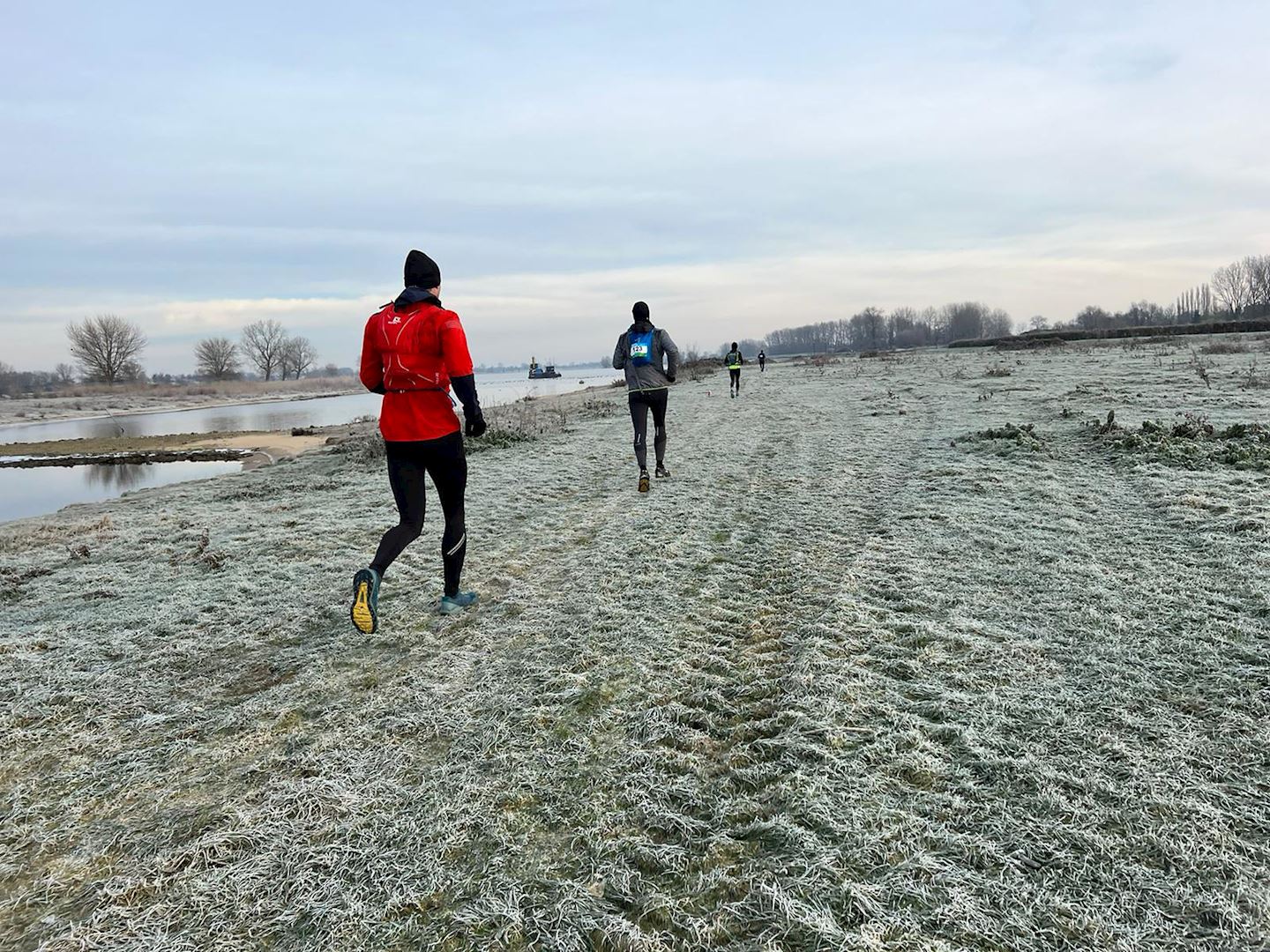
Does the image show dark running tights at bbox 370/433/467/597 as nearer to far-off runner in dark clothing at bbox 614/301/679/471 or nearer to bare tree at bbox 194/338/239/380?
far-off runner in dark clothing at bbox 614/301/679/471

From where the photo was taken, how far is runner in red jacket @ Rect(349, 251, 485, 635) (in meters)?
4.22

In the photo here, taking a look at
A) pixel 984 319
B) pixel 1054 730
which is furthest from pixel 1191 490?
pixel 984 319

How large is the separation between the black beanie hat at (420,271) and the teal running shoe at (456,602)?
7.67ft

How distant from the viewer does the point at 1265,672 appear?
3.17m

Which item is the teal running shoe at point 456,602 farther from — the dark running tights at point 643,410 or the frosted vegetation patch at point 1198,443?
the frosted vegetation patch at point 1198,443

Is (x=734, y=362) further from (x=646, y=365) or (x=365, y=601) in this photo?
(x=365, y=601)

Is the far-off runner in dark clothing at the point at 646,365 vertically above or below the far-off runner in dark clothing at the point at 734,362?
below

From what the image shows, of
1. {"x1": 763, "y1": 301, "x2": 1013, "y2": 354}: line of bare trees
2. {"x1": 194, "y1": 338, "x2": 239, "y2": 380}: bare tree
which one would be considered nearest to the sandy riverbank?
{"x1": 194, "y1": 338, "x2": 239, "y2": 380}: bare tree

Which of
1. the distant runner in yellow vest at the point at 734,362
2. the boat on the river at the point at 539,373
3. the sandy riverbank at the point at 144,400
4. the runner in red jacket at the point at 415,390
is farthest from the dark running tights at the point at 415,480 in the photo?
the boat on the river at the point at 539,373

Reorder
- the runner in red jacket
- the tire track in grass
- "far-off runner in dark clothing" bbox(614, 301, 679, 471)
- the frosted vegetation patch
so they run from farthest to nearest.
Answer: "far-off runner in dark clothing" bbox(614, 301, 679, 471) < the frosted vegetation patch < the runner in red jacket < the tire track in grass

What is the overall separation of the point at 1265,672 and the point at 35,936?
17.7 feet

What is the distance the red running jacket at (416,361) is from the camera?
166 inches

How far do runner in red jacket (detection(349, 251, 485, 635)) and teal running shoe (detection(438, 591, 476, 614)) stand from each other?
58 cm

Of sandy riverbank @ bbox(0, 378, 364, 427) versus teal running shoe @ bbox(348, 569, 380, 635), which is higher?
sandy riverbank @ bbox(0, 378, 364, 427)
